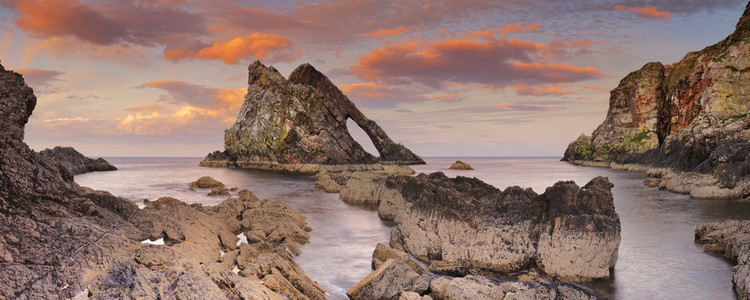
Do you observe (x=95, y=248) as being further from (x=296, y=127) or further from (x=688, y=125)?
(x=688, y=125)

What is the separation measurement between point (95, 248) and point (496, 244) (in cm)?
858

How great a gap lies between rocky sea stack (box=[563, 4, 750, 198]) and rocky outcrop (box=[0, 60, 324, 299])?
3071 centimetres

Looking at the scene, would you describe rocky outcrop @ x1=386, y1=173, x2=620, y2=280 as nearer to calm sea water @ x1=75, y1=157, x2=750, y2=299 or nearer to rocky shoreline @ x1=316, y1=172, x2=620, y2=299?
rocky shoreline @ x1=316, y1=172, x2=620, y2=299

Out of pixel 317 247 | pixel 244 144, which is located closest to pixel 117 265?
pixel 317 247

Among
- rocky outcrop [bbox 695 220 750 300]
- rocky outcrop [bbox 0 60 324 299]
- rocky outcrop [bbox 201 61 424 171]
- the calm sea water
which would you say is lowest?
the calm sea water

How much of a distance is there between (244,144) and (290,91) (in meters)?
13.5

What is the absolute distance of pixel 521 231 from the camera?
1114 cm

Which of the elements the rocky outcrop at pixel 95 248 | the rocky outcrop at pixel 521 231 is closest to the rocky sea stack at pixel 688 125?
the rocky outcrop at pixel 521 231

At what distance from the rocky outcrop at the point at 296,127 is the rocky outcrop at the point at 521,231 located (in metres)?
54.1

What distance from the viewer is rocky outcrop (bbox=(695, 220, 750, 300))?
9.41 metres

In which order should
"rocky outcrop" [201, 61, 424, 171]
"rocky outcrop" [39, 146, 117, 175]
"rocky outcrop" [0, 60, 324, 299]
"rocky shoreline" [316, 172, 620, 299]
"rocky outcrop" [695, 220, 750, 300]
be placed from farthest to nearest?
"rocky outcrop" [201, 61, 424, 171], "rocky outcrop" [39, 146, 117, 175], "rocky outcrop" [695, 220, 750, 300], "rocky shoreline" [316, 172, 620, 299], "rocky outcrop" [0, 60, 324, 299]

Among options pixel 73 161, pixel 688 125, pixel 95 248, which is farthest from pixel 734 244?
pixel 73 161

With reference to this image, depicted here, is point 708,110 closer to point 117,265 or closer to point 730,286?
point 730,286

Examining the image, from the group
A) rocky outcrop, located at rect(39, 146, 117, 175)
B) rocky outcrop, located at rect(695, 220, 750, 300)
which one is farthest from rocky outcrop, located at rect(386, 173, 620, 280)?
rocky outcrop, located at rect(39, 146, 117, 175)
